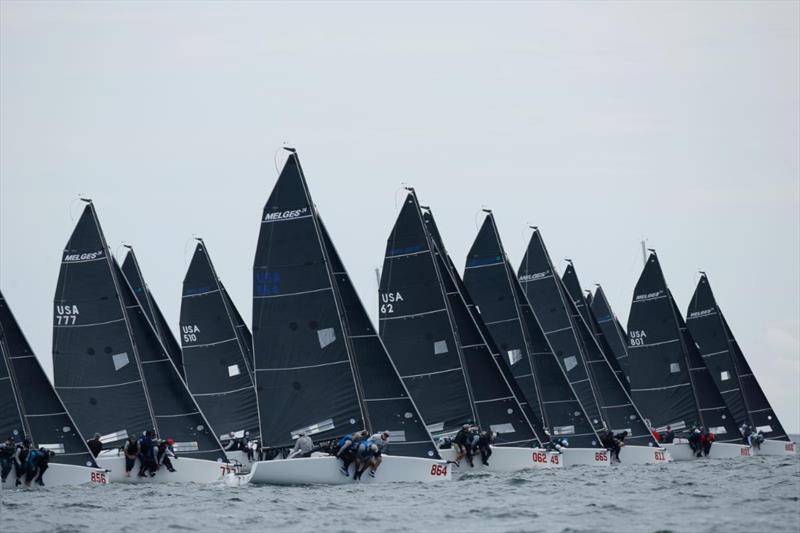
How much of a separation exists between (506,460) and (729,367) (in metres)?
28.9

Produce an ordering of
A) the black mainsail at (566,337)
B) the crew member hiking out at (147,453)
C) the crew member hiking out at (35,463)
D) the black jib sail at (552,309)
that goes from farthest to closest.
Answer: the black jib sail at (552,309) → the black mainsail at (566,337) → the crew member hiking out at (147,453) → the crew member hiking out at (35,463)

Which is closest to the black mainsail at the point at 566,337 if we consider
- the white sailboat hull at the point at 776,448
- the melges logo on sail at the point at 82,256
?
the white sailboat hull at the point at 776,448

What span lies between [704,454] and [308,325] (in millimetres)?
25036

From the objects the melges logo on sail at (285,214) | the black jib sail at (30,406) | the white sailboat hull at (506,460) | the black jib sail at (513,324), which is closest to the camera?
the melges logo on sail at (285,214)

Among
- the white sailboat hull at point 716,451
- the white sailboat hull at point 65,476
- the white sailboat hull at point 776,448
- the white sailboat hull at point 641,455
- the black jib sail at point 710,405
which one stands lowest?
the white sailboat hull at point 65,476

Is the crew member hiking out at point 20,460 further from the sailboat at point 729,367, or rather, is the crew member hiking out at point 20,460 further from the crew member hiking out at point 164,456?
the sailboat at point 729,367

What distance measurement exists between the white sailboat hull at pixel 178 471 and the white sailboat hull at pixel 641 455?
16929mm

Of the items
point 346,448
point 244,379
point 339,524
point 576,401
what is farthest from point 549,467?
point 339,524

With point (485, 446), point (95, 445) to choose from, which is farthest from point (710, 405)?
point (95, 445)

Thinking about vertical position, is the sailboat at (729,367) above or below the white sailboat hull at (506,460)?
above

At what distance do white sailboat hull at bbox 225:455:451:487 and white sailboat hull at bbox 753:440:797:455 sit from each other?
32.8 meters

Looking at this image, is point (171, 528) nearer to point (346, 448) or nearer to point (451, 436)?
point (346, 448)

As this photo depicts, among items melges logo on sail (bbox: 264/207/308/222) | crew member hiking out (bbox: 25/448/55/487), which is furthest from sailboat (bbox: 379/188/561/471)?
crew member hiking out (bbox: 25/448/55/487)

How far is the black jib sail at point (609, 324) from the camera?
75562 millimetres
